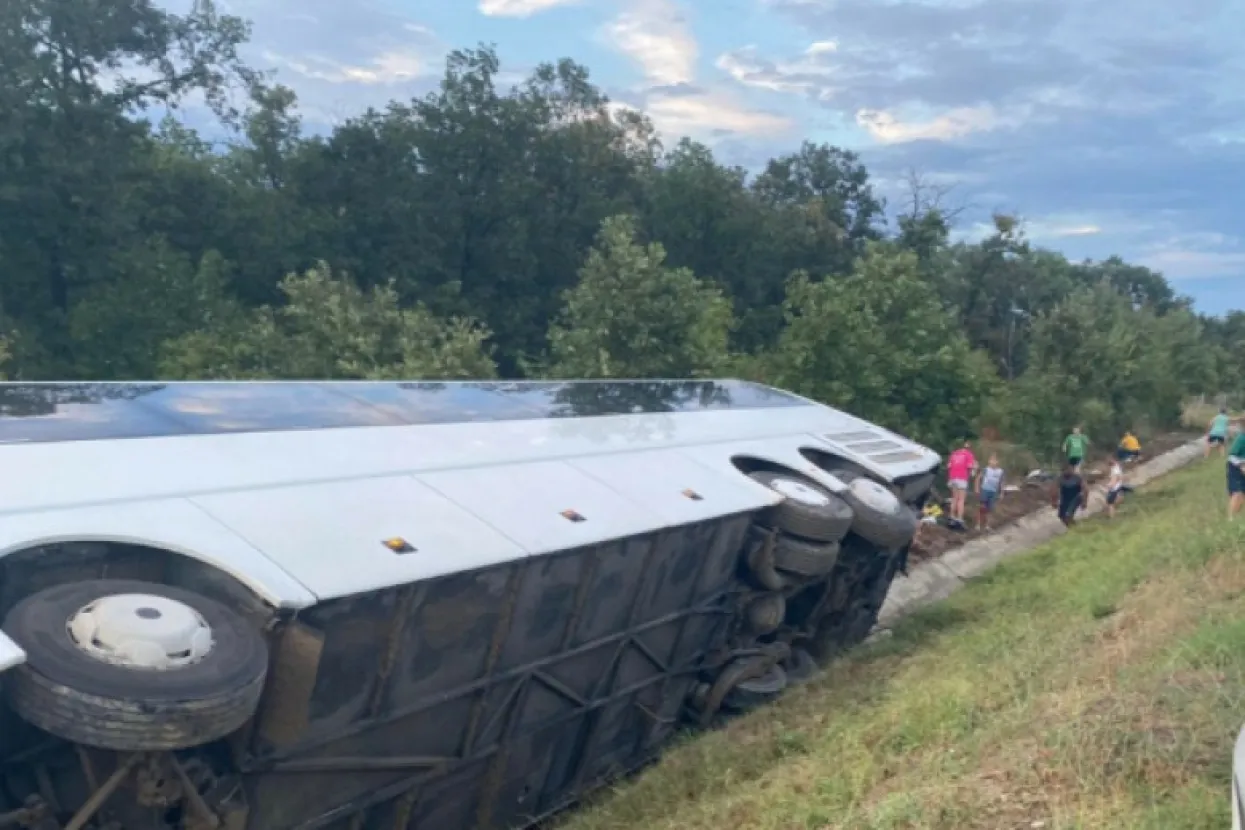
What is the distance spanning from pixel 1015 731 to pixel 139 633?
3729 mm

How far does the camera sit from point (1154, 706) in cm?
517

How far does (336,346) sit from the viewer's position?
20.3 meters

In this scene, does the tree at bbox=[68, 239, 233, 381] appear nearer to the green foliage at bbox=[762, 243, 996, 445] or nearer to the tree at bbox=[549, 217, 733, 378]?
the tree at bbox=[549, 217, 733, 378]

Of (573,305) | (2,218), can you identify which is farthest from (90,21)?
(573,305)

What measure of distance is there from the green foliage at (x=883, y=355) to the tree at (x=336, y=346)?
5.14 m

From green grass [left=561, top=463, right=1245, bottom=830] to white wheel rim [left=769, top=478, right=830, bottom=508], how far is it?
130cm

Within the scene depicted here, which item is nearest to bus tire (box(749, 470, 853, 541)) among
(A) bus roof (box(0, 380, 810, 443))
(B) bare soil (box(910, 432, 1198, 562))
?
(A) bus roof (box(0, 380, 810, 443))

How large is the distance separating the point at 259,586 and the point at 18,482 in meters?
0.97

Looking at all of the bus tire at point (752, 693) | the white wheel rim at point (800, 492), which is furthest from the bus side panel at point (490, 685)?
the white wheel rim at point (800, 492)

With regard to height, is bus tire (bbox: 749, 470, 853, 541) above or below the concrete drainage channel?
above

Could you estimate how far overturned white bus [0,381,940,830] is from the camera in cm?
384

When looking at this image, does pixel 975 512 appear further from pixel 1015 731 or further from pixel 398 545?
pixel 398 545

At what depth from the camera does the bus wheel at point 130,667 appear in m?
3.56

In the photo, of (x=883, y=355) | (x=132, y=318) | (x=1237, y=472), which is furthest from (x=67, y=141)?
(x=1237, y=472)
